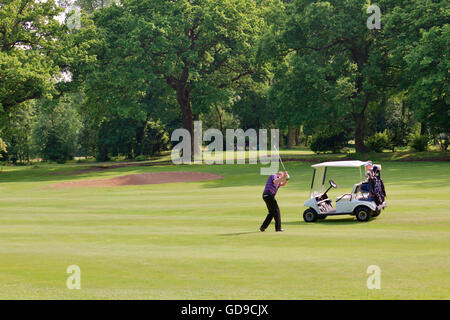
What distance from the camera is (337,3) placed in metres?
63.8

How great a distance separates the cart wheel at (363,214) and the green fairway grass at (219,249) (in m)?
0.33

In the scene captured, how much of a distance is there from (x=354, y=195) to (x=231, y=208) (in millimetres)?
6828

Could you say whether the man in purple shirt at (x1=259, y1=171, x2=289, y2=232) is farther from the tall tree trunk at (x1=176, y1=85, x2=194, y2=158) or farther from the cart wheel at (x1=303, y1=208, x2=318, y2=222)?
the tall tree trunk at (x1=176, y1=85, x2=194, y2=158)

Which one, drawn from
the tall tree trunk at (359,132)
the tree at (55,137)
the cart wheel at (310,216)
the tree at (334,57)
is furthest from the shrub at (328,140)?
the cart wheel at (310,216)

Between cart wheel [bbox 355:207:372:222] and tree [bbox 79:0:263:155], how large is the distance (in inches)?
1769

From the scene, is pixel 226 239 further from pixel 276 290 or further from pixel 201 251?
pixel 276 290

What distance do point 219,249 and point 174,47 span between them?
53.7 m

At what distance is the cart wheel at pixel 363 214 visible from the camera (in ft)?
73.9

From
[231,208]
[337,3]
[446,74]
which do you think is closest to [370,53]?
[337,3]

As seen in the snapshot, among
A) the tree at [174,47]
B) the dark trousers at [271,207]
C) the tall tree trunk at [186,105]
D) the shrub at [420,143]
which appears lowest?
the dark trousers at [271,207]

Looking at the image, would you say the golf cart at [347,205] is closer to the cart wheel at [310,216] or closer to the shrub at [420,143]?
the cart wheel at [310,216]

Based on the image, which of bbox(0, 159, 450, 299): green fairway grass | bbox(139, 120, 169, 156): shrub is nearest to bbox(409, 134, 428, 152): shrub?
bbox(0, 159, 450, 299): green fairway grass

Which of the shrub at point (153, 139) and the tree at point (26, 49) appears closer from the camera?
the tree at point (26, 49)

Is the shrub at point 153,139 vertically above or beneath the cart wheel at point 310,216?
above
